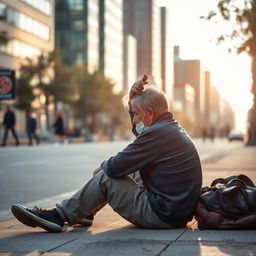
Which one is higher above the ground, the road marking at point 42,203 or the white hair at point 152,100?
the white hair at point 152,100

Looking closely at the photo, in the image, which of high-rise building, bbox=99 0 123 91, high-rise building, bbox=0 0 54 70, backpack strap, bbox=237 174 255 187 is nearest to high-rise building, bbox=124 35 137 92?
high-rise building, bbox=99 0 123 91

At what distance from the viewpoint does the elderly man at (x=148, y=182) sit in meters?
4.86

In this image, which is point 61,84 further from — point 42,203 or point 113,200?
point 113,200

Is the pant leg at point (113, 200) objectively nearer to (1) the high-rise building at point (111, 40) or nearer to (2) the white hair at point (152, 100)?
(2) the white hair at point (152, 100)

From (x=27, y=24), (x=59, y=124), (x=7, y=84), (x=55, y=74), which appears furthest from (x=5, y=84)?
(x=27, y=24)

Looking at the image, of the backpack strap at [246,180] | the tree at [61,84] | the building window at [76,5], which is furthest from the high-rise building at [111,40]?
the backpack strap at [246,180]

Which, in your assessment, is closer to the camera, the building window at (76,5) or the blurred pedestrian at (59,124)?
the blurred pedestrian at (59,124)

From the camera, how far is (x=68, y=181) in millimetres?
10891

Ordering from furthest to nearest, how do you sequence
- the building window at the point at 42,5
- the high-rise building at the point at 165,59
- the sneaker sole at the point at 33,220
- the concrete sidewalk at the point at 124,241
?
the high-rise building at the point at 165,59 → the building window at the point at 42,5 → the sneaker sole at the point at 33,220 → the concrete sidewalk at the point at 124,241

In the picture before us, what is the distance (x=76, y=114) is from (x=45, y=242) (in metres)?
75.1

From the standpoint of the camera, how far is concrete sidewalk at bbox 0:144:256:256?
13.0ft

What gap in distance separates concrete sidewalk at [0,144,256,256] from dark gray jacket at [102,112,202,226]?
18 centimetres

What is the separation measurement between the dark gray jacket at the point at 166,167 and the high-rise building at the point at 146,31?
160m

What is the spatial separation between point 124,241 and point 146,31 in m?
169
